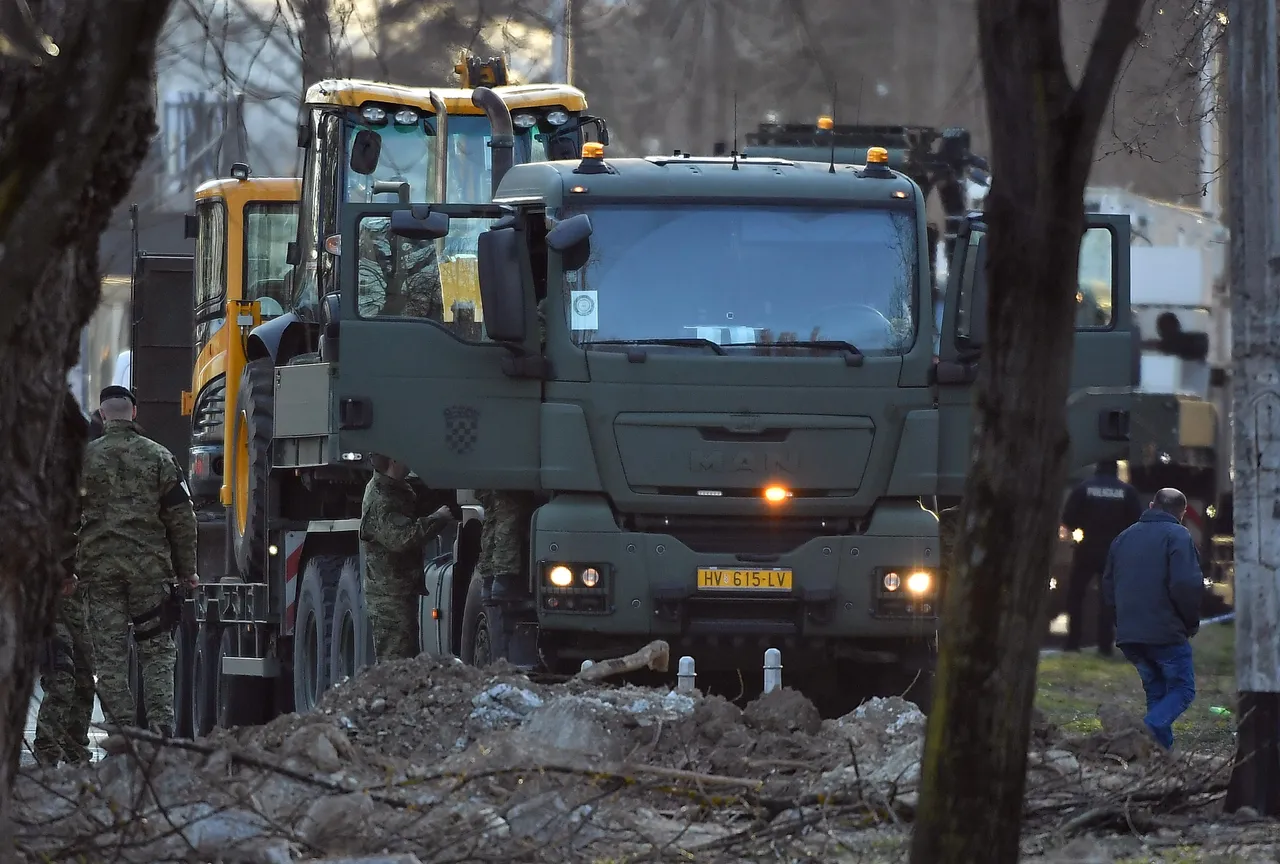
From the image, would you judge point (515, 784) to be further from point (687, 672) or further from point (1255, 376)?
point (1255, 376)

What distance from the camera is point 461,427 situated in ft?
37.8

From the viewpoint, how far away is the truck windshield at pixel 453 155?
14299 mm

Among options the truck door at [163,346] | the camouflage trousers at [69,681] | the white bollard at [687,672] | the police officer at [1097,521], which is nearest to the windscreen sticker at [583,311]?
the white bollard at [687,672]

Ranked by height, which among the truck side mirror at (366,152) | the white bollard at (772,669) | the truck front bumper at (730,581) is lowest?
the white bollard at (772,669)

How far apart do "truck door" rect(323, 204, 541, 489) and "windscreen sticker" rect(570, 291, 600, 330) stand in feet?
0.75

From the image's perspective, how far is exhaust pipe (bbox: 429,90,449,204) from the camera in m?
14.3

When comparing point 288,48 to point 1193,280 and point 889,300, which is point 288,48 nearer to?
point 889,300

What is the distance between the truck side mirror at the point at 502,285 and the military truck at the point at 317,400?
1178mm

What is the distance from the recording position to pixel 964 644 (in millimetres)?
5895

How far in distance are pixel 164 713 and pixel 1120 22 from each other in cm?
781

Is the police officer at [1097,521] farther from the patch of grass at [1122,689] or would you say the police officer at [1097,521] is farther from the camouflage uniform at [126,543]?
the camouflage uniform at [126,543]

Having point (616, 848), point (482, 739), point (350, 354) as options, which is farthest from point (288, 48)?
point (350, 354)

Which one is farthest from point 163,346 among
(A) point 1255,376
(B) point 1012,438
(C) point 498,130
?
Answer: (B) point 1012,438

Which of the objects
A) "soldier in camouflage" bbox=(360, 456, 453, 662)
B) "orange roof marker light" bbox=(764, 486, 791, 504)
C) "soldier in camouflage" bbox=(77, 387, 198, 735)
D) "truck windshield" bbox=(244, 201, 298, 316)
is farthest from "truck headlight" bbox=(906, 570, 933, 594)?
"truck windshield" bbox=(244, 201, 298, 316)
